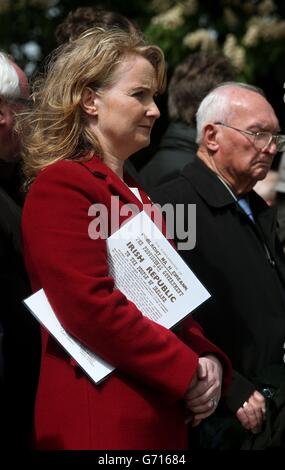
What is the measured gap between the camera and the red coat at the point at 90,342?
2691 mm

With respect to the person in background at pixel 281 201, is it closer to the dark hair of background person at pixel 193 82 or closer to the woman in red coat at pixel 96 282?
the dark hair of background person at pixel 193 82

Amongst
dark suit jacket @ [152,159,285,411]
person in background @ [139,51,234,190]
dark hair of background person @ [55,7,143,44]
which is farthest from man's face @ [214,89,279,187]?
dark hair of background person @ [55,7,143,44]

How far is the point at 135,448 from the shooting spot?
109 inches

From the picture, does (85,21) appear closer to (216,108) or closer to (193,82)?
(193,82)

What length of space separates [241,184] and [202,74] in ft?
3.45

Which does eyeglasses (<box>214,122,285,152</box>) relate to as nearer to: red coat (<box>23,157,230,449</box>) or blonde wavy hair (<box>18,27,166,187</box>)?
blonde wavy hair (<box>18,27,166,187</box>)

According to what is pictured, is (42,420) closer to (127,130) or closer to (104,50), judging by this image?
(127,130)

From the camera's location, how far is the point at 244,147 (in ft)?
12.8

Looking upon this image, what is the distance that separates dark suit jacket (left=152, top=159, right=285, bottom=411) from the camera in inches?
139

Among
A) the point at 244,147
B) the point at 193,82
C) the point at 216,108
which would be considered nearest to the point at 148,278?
the point at 244,147

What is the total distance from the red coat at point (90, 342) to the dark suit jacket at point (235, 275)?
0.63 metres

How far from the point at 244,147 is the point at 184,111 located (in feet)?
2.78

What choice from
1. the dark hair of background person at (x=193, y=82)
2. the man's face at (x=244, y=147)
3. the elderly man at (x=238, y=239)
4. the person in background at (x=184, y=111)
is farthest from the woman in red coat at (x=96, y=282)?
the dark hair of background person at (x=193, y=82)

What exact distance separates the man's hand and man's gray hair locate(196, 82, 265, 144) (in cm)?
121
